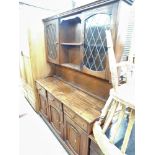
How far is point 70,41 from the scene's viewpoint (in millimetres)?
2305

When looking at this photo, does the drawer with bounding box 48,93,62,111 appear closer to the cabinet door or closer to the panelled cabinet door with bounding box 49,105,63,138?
the panelled cabinet door with bounding box 49,105,63,138

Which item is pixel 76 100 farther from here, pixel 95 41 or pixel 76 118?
pixel 95 41

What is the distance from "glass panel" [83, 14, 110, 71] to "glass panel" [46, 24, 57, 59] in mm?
867

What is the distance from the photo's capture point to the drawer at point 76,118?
4.77 feet

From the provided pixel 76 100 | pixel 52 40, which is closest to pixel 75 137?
pixel 76 100

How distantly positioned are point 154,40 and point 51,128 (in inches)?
92.3

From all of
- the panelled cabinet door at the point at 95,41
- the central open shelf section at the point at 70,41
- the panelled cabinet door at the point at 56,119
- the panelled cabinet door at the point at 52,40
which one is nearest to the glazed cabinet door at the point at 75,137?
the panelled cabinet door at the point at 56,119

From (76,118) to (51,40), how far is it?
152 cm

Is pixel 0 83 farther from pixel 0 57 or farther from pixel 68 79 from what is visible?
pixel 68 79

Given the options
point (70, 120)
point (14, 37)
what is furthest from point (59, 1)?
point (14, 37)

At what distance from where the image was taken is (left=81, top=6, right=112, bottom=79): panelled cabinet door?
Result: 1.41 m

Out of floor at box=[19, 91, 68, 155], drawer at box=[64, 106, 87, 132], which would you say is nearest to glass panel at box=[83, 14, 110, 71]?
drawer at box=[64, 106, 87, 132]

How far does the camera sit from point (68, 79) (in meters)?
2.46

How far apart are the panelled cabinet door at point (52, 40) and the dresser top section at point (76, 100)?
44 cm
